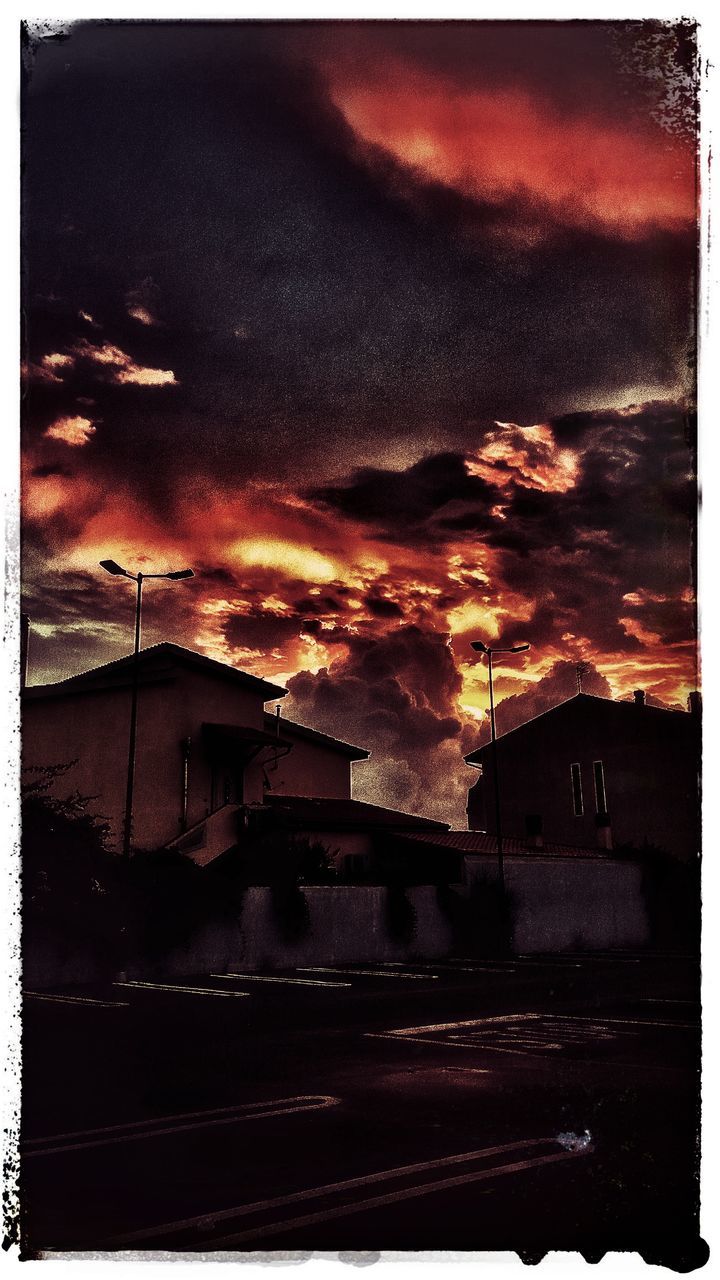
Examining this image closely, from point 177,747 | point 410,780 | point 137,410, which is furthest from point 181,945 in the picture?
point 137,410

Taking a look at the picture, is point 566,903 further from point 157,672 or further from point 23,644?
point 23,644

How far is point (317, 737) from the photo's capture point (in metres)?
6.54

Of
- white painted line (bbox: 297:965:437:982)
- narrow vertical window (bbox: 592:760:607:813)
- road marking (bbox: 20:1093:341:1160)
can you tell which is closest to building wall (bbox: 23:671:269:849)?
road marking (bbox: 20:1093:341:1160)

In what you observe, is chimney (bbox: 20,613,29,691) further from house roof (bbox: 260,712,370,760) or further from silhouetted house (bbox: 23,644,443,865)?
house roof (bbox: 260,712,370,760)

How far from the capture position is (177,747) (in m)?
6.71

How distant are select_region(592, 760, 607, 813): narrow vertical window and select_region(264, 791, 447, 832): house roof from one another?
1.06 m

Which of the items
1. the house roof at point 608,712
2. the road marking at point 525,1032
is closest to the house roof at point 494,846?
the road marking at point 525,1032

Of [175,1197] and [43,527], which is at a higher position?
[43,527]

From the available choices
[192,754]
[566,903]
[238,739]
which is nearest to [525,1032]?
[238,739]

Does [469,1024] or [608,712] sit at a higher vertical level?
[608,712]

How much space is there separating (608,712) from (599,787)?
2181mm

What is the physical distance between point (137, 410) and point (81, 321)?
1.55 feet

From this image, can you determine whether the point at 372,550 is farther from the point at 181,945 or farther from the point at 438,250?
the point at 181,945

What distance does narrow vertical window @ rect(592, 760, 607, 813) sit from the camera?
733cm
